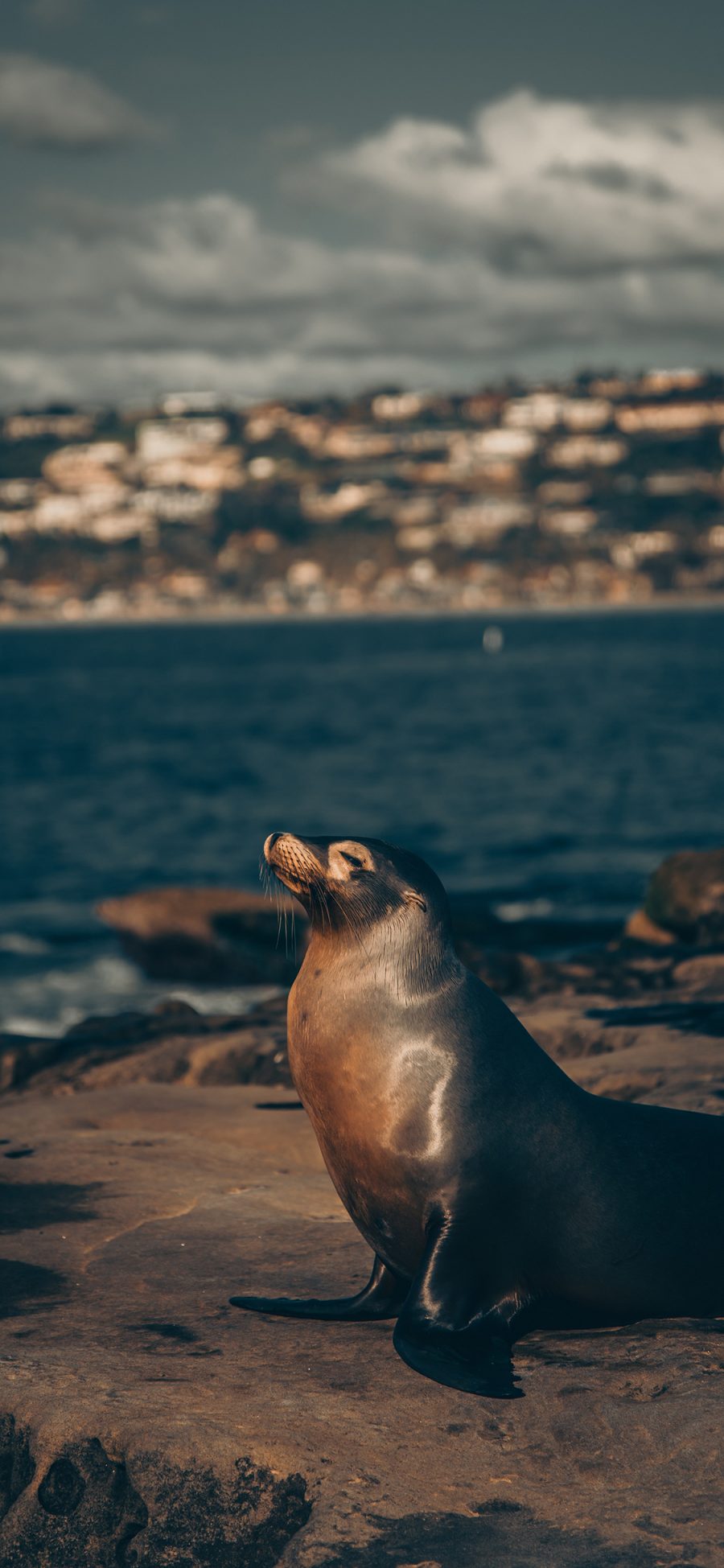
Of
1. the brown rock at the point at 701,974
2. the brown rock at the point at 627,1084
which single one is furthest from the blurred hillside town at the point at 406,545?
the brown rock at the point at 627,1084

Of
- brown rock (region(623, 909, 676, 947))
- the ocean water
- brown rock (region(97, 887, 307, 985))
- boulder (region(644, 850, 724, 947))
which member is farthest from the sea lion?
the ocean water

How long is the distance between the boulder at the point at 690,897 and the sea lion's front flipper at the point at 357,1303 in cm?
898

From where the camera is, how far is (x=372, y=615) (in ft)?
608

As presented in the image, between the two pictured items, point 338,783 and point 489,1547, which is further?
point 338,783

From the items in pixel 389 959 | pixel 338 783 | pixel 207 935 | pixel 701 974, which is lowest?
pixel 207 935

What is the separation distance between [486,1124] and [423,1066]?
0.24 meters

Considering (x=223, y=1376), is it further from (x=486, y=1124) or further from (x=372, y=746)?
(x=372, y=746)

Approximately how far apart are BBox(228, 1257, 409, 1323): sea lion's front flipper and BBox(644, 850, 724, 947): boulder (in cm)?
898

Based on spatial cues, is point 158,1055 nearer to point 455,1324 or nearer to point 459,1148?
point 459,1148

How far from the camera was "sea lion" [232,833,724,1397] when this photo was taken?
4.50 metres

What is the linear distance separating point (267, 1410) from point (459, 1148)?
92cm

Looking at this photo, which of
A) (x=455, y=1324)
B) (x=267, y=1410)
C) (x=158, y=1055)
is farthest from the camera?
(x=158, y=1055)

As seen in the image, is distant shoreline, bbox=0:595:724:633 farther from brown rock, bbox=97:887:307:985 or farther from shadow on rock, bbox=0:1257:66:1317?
shadow on rock, bbox=0:1257:66:1317

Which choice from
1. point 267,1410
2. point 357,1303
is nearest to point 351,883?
point 357,1303
